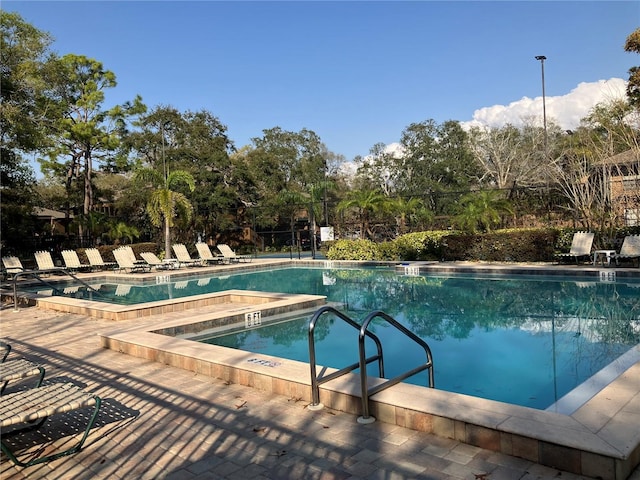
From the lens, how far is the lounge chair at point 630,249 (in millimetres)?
11797

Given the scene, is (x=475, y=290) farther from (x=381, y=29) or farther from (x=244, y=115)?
(x=244, y=115)

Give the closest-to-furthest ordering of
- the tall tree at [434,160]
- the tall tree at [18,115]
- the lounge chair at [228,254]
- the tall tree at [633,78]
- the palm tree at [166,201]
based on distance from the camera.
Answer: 1. the tall tree at [18,115]
2. the tall tree at [633,78]
3. the palm tree at [166,201]
4. the lounge chair at [228,254]
5. the tall tree at [434,160]

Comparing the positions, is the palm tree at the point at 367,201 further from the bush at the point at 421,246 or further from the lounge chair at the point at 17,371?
the lounge chair at the point at 17,371

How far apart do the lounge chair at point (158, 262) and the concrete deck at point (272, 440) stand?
13.5 metres

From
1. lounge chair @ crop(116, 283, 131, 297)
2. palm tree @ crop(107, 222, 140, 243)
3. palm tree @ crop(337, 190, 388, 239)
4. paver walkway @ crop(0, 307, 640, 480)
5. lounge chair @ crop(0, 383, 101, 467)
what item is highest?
palm tree @ crop(337, 190, 388, 239)

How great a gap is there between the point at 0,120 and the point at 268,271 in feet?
31.6

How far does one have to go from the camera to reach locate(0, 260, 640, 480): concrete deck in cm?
271

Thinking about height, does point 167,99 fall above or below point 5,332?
above

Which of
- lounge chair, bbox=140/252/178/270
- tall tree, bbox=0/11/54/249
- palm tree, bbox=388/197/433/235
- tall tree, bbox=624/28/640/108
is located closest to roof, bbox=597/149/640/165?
tall tree, bbox=624/28/640/108

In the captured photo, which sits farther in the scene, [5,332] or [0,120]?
[0,120]

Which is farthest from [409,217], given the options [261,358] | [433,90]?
[261,358]

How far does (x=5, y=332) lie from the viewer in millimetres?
7812

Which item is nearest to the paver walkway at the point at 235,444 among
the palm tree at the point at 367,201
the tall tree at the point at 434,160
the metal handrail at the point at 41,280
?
the metal handrail at the point at 41,280

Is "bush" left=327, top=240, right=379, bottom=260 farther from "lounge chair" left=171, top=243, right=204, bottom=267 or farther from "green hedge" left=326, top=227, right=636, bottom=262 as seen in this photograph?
"lounge chair" left=171, top=243, right=204, bottom=267
